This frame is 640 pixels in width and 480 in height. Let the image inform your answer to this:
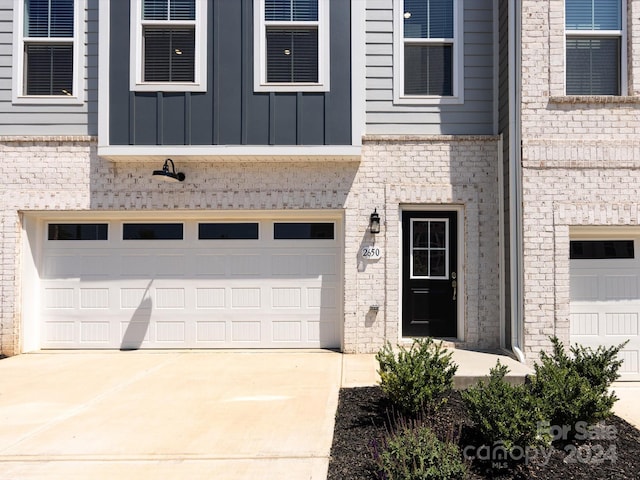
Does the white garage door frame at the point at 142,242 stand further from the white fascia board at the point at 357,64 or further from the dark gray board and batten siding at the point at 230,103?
the white fascia board at the point at 357,64

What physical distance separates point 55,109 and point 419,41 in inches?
235

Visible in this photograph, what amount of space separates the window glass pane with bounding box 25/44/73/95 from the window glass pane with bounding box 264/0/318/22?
3.33 metres

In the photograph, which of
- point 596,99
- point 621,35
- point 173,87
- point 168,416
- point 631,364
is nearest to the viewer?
point 168,416

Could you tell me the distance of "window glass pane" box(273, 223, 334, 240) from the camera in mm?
7023

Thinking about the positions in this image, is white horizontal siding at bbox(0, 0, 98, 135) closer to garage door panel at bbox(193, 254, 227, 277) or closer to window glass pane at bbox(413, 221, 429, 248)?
garage door panel at bbox(193, 254, 227, 277)

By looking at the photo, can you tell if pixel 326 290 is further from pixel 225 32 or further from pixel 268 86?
pixel 225 32

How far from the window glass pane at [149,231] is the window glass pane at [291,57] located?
9.47 ft

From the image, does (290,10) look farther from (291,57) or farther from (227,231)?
(227,231)

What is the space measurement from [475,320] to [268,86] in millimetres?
4857

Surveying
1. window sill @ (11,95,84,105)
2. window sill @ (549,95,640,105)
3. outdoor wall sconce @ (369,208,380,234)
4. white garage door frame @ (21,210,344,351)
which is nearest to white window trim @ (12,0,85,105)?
window sill @ (11,95,84,105)

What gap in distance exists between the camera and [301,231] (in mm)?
7035

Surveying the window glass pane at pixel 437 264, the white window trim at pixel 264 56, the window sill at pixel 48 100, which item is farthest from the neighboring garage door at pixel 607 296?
the window sill at pixel 48 100

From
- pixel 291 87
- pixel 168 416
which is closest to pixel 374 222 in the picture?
pixel 291 87

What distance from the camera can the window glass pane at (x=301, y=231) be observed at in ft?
23.0
